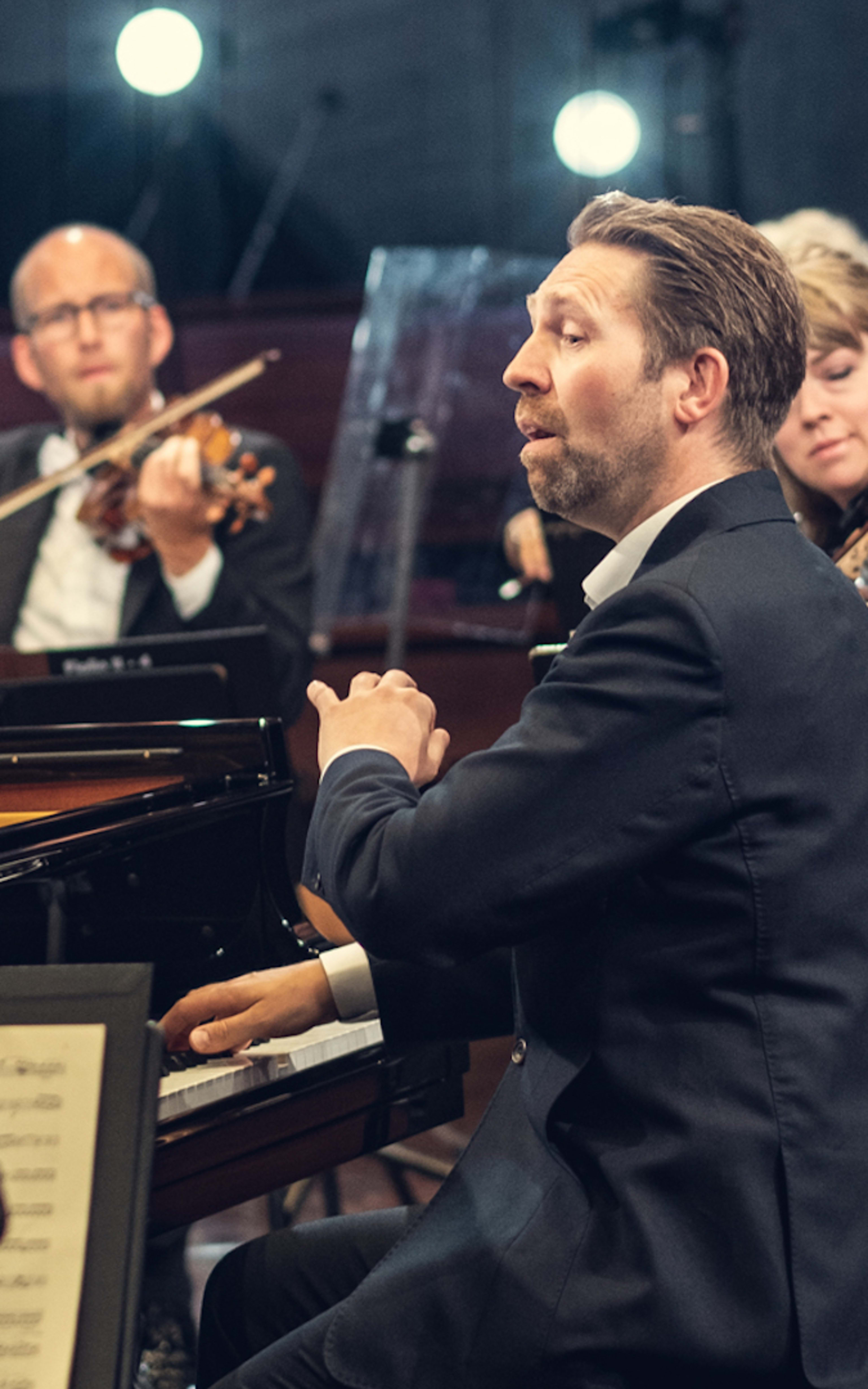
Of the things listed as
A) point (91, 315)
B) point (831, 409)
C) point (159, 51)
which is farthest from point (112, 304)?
point (159, 51)

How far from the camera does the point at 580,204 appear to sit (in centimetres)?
510

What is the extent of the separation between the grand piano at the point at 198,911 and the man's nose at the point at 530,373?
489mm

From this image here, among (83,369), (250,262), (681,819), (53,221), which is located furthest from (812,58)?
(681,819)

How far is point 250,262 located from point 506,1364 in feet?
16.5

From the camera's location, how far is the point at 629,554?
111 centimetres

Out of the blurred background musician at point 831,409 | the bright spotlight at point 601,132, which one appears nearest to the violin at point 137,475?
the blurred background musician at point 831,409

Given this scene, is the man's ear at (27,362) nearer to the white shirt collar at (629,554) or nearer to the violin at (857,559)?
the violin at (857,559)

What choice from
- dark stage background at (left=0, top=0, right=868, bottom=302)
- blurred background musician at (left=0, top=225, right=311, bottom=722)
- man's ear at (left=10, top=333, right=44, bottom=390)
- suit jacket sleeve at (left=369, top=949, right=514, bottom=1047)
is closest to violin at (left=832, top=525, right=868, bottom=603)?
suit jacket sleeve at (left=369, top=949, right=514, bottom=1047)

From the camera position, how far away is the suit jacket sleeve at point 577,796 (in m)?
0.93

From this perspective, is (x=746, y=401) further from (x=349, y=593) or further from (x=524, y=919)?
(x=349, y=593)

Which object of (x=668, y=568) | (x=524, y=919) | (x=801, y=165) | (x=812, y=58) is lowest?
(x=524, y=919)

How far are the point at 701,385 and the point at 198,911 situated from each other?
Result: 0.73 metres

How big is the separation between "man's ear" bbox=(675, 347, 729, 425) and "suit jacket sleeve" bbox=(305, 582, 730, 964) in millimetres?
191

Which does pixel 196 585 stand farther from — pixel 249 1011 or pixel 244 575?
pixel 249 1011
